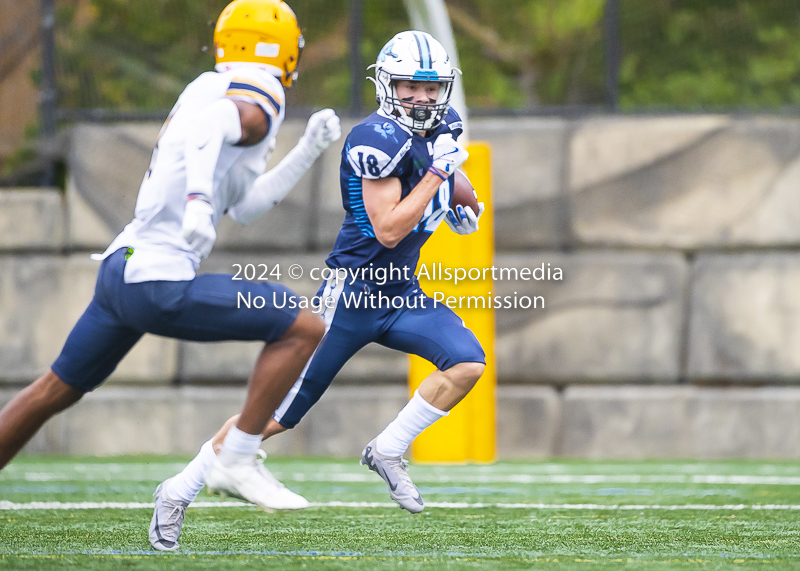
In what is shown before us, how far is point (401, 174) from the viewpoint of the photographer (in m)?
3.55

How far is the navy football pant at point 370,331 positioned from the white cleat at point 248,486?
25.4 inches

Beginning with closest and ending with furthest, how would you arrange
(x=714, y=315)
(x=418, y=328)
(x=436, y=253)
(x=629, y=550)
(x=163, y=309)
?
(x=163, y=309) → (x=629, y=550) → (x=418, y=328) → (x=436, y=253) → (x=714, y=315)

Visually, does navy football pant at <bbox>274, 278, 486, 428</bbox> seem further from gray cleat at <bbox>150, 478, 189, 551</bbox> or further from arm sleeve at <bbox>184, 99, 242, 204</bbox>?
arm sleeve at <bbox>184, 99, 242, 204</bbox>

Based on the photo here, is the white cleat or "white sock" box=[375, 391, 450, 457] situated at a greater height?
"white sock" box=[375, 391, 450, 457]

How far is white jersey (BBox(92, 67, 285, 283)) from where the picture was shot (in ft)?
9.32

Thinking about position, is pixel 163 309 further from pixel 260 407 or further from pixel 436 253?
pixel 436 253

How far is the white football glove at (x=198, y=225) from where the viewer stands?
8.81 ft

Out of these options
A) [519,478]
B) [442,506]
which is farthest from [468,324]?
[442,506]

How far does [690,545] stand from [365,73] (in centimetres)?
445

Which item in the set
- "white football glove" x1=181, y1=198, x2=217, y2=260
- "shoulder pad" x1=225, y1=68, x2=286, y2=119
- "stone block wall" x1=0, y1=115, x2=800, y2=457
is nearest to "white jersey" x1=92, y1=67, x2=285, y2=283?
"shoulder pad" x1=225, y1=68, x2=286, y2=119

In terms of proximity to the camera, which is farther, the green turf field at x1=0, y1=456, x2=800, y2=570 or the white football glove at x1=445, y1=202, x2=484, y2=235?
the white football glove at x1=445, y1=202, x2=484, y2=235

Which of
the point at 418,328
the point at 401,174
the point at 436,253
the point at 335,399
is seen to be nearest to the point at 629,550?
the point at 418,328

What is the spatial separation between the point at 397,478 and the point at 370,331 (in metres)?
0.50

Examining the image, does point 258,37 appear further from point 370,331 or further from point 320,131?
point 370,331
